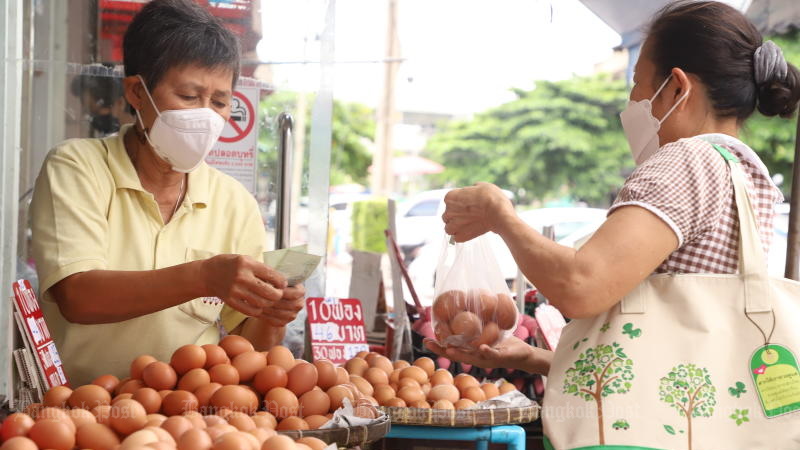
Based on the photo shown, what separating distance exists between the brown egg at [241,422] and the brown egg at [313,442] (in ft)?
0.34

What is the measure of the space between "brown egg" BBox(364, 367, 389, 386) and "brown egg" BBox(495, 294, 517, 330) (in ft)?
1.92

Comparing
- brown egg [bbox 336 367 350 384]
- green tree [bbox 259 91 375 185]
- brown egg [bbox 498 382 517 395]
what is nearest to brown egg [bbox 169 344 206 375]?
brown egg [bbox 336 367 350 384]

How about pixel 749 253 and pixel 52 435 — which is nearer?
pixel 52 435

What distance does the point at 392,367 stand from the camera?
2.90m

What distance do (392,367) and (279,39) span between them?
1.87 m

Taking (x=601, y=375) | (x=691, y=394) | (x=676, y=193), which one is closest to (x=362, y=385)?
(x=601, y=375)

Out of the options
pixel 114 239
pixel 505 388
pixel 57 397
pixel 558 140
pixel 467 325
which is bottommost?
pixel 505 388

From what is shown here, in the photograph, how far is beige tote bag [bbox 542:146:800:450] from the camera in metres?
1.63

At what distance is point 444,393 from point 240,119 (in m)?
1.71

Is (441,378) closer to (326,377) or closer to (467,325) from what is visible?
(467,325)

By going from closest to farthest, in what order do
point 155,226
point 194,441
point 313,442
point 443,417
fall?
point 194,441 → point 313,442 → point 155,226 → point 443,417

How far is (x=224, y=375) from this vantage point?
1.93 m

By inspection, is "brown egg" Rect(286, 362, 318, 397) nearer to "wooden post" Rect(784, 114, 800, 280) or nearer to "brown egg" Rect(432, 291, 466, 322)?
"brown egg" Rect(432, 291, 466, 322)

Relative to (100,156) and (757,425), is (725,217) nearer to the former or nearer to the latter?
(757,425)
